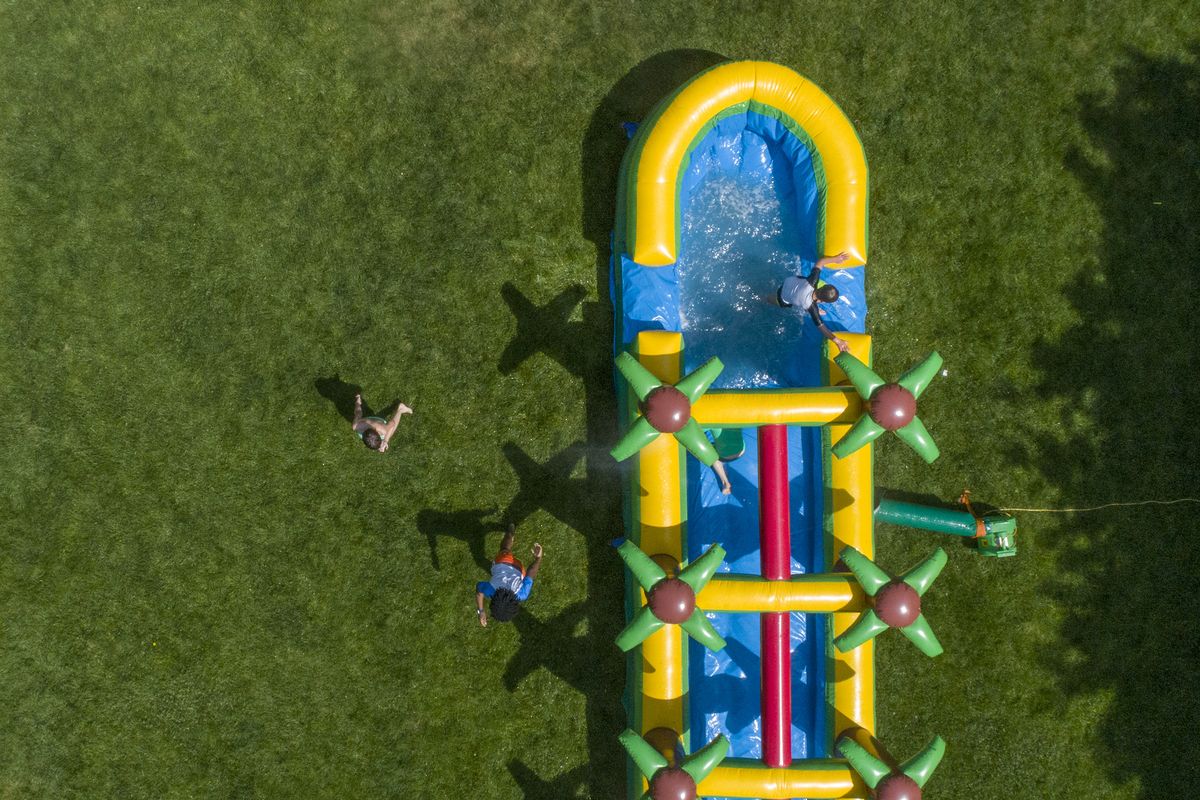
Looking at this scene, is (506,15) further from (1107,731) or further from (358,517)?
(1107,731)

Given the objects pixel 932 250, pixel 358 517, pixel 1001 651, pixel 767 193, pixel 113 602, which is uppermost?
pixel 767 193

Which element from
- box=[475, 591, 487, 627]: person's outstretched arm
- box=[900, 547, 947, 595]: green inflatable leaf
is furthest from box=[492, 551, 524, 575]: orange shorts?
box=[900, 547, 947, 595]: green inflatable leaf

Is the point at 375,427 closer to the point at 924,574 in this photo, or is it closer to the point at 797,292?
the point at 797,292

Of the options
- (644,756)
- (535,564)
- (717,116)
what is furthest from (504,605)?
(717,116)

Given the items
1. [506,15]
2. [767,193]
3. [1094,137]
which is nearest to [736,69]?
[767,193]

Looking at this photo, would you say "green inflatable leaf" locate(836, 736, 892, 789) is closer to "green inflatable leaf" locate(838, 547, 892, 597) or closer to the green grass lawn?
"green inflatable leaf" locate(838, 547, 892, 597)

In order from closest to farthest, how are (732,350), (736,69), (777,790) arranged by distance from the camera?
(777,790)
(736,69)
(732,350)

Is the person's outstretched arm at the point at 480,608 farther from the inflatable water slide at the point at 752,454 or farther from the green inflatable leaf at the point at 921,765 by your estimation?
the green inflatable leaf at the point at 921,765
